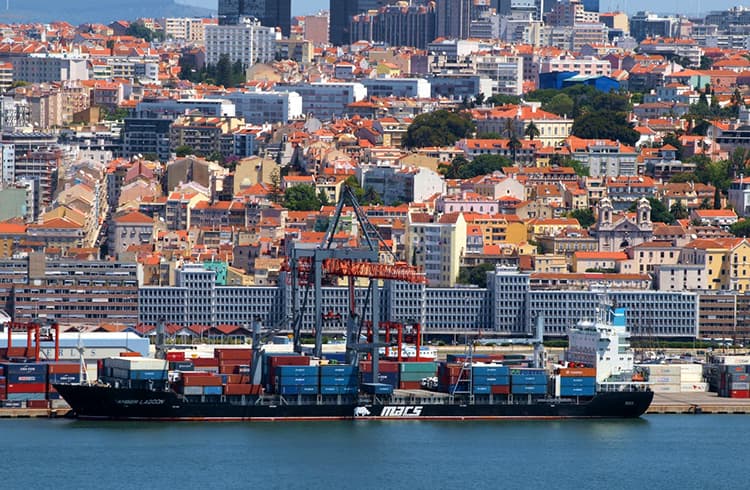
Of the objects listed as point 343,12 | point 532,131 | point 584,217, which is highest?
point 343,12

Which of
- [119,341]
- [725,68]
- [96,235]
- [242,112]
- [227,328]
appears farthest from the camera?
[725,68]

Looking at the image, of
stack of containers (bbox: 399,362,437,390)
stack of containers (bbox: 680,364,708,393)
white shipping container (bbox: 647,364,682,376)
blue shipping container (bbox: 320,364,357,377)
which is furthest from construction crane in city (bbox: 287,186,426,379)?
stack of containers (bbox: 680,364,708,393)

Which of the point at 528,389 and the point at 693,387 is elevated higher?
the point at 528,389

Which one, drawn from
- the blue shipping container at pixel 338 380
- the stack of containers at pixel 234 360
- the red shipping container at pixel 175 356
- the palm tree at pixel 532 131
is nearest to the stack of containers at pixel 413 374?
the blue shipping container at pixel 338 380

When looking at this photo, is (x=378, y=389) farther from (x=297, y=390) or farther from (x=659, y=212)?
(x=659, y=212)

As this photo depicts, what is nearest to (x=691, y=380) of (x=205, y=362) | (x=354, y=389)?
(x=354, y=389)

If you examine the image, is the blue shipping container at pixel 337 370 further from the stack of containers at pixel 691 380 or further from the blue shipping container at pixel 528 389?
the stack of containers at pixel 691 380

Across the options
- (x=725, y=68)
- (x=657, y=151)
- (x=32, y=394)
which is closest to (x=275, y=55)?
(x=725, y=68)

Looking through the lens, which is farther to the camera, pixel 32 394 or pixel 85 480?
pixel 32 394

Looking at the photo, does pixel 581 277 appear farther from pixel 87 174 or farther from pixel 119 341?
pixel 87 174
